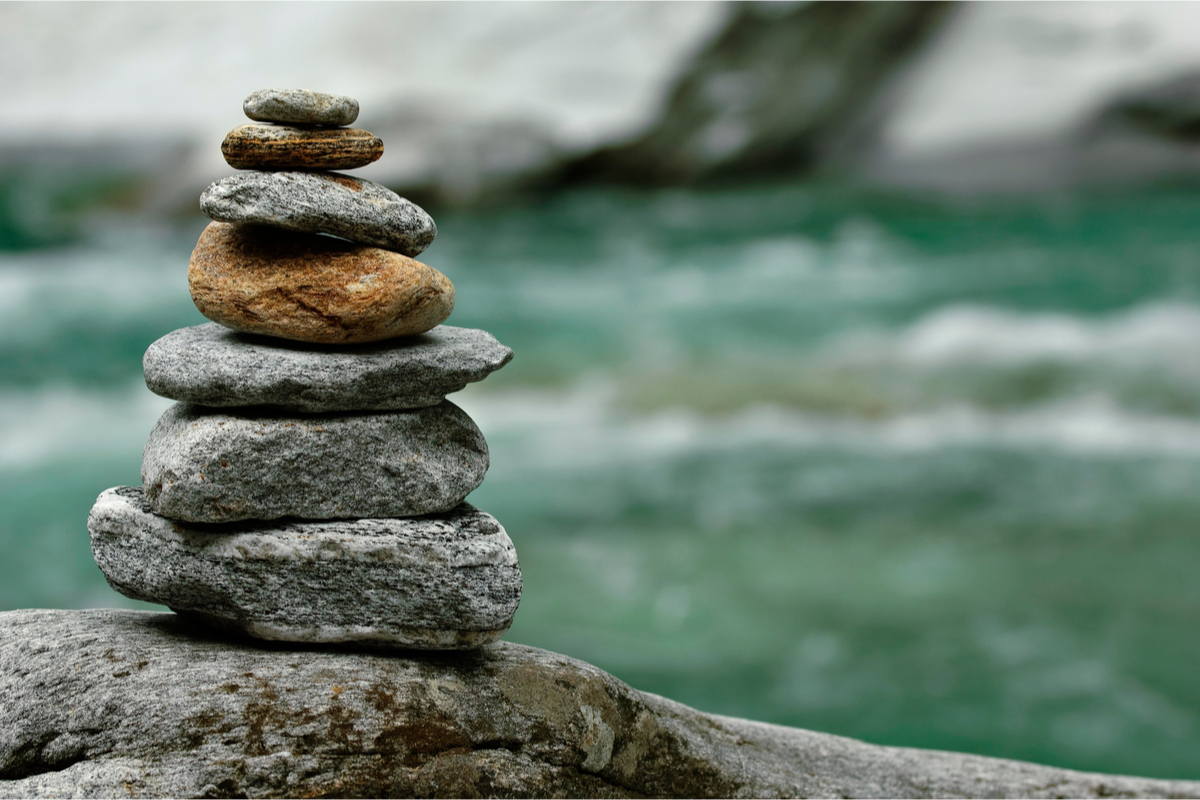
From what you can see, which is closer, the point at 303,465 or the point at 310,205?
the point at 310,205

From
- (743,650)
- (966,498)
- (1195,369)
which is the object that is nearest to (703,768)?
(743,650)

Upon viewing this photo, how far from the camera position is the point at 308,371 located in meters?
5.05

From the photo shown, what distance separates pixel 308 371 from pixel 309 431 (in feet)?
→ 1.01

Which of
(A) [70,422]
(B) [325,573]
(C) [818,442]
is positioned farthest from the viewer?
(C) [818,442]

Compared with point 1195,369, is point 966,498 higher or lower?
lower

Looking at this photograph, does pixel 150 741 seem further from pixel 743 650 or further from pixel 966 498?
pixel 966 498

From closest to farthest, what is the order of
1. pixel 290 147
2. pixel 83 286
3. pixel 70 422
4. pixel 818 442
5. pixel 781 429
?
pixel 290 147
pixel 70 422
pixel 818 442
pixel 781 429
pixel 83 286

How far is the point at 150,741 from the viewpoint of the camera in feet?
16.2

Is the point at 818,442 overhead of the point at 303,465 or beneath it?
overhead

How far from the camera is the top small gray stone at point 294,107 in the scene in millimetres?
5051

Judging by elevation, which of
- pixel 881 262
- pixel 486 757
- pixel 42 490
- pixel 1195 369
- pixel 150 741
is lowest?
pixel 150 741

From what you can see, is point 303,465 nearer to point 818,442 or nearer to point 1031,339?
point 818,442

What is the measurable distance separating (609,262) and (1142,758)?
14164 millimetres

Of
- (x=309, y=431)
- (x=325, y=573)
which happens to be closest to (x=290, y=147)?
(x=309, y=431)
